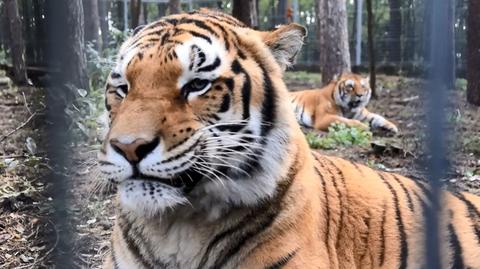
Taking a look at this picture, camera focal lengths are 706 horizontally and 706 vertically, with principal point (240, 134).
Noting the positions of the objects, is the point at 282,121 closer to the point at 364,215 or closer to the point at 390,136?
the point at 364,215

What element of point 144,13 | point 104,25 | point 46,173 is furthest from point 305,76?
point 46,173

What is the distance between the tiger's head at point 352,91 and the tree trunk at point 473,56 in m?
1.72

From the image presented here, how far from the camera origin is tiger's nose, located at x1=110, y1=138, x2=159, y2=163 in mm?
1365

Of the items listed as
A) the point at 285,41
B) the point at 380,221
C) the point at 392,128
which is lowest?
the point at 392,128

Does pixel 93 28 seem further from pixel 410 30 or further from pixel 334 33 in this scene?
pixel 334 33

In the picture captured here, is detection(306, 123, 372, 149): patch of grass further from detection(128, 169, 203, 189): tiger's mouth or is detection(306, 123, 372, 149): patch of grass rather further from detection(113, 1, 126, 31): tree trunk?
detection(113, 1, 126, 31): tree trunk

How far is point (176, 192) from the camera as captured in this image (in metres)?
1.50

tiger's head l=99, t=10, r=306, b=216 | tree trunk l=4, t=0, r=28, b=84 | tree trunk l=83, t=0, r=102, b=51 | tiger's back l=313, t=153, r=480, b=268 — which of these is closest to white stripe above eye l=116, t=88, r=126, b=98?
tiger's head l=99, t=10, r=306, b=216

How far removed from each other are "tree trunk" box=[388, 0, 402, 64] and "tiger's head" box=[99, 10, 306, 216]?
191 inches

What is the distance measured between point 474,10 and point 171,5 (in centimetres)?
A: 264

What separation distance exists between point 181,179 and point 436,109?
0.81m

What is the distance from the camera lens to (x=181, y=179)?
1509 millimetres

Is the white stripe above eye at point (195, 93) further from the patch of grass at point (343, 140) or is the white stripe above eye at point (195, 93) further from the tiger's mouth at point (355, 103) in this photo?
the tiger's mouth at point (355, 103)

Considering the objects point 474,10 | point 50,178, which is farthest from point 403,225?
point 474,10
